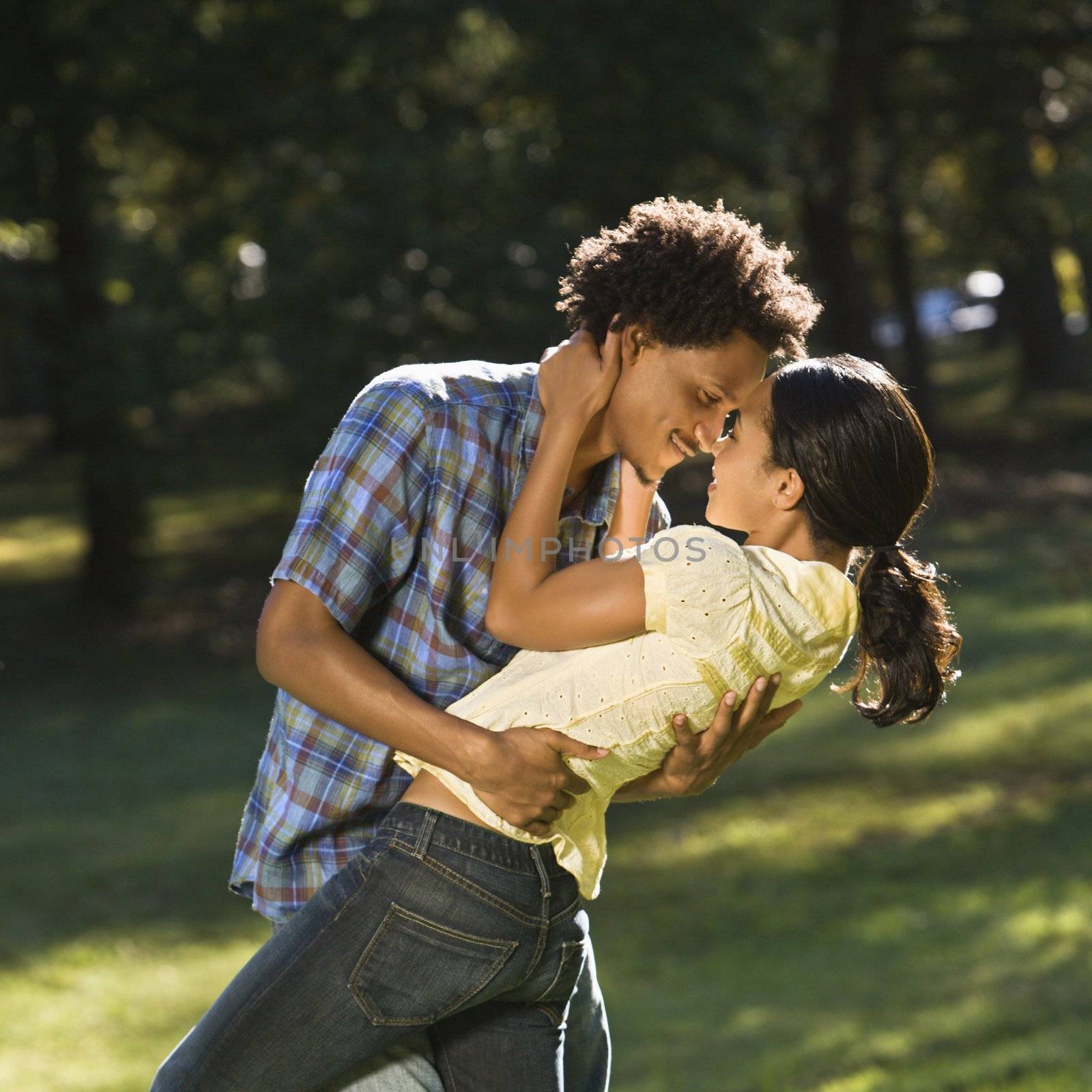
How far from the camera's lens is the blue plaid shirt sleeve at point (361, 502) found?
2.39 metres

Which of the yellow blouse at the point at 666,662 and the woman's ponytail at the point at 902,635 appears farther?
the woman's ponytail at the point at 902,635

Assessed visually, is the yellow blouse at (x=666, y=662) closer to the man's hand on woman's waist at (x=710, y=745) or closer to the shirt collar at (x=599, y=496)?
the man's hand on woman's waist at (x=710, y=745)

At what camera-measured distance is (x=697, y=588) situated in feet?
7.68

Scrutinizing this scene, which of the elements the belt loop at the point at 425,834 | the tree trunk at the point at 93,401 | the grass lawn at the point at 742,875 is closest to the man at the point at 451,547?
the belt loop at the point at 425,834

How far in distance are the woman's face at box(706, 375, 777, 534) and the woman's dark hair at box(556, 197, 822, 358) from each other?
12 cm

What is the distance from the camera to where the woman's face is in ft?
8.49

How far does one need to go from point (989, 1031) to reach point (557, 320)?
9.15 metres

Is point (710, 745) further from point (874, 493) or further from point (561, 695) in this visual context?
point (874, 493)

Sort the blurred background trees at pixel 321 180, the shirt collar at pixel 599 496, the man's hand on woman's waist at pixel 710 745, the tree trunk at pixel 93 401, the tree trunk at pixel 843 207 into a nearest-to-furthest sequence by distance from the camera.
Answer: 1. the man's hand on woman's waist at pixel 710 745
2. the shirt collar at pixel 599 496
3. the blurred background trees at pixel 321 180
4. the tree trunk at pixel 93 401
5. the tree trunk at pixel 843 207

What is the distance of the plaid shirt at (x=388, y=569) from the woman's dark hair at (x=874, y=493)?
454 millimetres

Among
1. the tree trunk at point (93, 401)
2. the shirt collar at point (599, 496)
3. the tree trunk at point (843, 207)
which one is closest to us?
the shirt collar at point (599, 496)

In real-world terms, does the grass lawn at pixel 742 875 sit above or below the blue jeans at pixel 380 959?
below

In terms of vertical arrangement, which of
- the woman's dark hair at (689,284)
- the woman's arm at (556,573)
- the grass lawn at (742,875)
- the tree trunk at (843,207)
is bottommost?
the grass lawn at (742,875)

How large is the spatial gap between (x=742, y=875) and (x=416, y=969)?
266 inches
